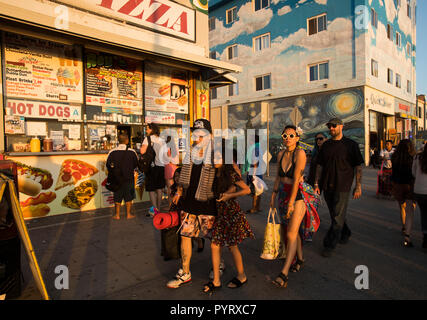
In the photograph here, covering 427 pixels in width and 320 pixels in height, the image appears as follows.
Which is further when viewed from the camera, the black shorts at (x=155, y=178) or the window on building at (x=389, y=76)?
the window on building at (x=389, y=76)

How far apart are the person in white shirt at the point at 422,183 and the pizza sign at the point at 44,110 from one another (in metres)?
7.21

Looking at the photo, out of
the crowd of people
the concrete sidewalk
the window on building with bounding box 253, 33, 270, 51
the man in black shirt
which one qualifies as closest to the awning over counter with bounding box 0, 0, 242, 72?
the concrete sidewalk

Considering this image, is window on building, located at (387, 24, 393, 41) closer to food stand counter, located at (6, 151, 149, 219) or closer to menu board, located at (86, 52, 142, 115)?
menu board, located at (86, 52, 142, 115)

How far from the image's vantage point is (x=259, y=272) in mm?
3688

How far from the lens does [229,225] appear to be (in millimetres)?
3146

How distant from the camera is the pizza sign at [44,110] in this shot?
6.02m

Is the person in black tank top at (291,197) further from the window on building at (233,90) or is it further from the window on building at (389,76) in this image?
the window on building at (389,76)

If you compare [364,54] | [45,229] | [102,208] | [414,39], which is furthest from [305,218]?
[414,39]

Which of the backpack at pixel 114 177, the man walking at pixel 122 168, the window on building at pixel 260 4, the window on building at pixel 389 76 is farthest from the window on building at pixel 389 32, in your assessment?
the backpack at pixel 114 177

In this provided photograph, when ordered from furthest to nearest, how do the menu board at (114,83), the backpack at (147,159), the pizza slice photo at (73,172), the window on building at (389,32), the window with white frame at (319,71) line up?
the window on building at (389,32), the window with white frame at (319,71), the menu board at (114,83), the pizza slice photo at (73,172), the backpack at (147,159)

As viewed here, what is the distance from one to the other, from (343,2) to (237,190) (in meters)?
21.9

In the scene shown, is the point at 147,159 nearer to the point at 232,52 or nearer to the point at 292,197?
the point at 292,197

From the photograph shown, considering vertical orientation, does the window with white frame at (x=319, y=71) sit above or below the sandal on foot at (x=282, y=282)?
above

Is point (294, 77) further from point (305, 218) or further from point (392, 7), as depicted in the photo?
point (305, 218)
